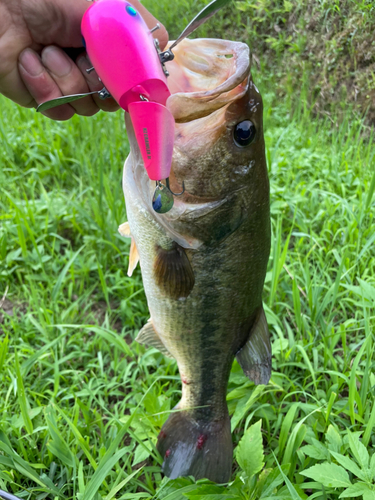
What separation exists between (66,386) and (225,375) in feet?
3.10

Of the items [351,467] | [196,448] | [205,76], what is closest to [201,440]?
[196,448]

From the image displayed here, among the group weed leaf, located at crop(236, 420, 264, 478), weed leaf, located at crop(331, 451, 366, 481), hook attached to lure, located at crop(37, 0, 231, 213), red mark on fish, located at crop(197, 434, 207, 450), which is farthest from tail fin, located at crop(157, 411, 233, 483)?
hook attached to lure, located at crop(37, 0, 231, 213)

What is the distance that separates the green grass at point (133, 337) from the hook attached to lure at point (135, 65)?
0.99m

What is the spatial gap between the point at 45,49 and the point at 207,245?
920 millimetres

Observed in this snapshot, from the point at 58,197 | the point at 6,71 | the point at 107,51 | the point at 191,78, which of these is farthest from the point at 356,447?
the point at 58,197

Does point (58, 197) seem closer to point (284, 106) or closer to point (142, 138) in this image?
point (142, 138)

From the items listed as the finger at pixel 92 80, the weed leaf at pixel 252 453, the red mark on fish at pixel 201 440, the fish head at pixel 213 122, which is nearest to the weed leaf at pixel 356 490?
the weed leaf at pixel 252 453

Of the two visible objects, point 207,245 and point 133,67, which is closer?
point 133,67

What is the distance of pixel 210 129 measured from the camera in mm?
1232

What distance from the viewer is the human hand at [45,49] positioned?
1.34m

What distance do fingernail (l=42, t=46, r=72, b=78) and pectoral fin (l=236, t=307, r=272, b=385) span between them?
117cm

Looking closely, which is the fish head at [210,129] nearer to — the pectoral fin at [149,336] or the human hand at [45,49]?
the human hand at [45,49]

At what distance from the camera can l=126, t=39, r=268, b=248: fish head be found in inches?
45.1

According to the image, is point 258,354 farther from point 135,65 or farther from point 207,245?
point 135,65
